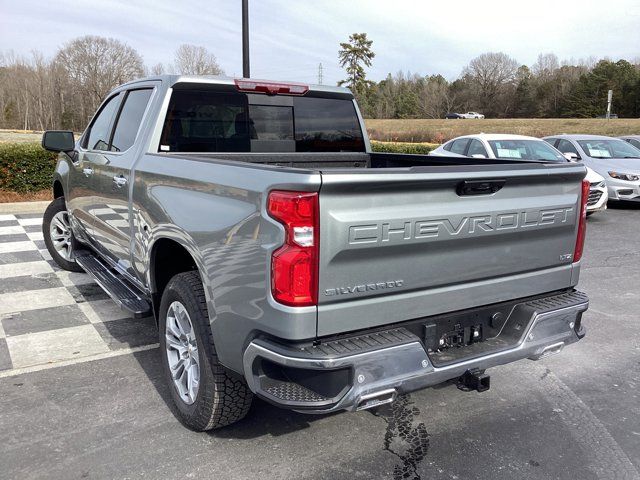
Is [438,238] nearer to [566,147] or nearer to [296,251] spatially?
[296,251]

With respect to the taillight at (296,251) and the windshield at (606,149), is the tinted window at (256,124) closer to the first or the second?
the taillight at (296,251)

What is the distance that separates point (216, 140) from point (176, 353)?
1.64 m

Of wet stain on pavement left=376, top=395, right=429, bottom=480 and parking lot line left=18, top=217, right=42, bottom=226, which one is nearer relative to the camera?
wet stain on pavement left=376, top=395, right=429, bottom=480

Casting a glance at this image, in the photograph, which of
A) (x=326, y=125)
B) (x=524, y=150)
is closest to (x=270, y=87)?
(x=326, y=125)

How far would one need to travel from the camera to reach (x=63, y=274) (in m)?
6.36

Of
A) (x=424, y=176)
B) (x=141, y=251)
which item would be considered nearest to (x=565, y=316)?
(x=424, y=176)

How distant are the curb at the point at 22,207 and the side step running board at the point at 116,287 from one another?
5851 millimetres

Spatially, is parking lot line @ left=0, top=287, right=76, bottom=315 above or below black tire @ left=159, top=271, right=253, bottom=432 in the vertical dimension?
below

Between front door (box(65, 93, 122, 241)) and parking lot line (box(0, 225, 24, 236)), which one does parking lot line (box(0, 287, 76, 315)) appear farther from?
parking lot line (box(0, 225, 24, 236))

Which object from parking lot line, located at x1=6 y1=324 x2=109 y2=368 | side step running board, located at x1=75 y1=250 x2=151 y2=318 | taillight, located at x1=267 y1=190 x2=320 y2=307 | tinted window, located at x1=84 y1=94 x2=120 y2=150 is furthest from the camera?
tinted window, located at x1=84 y1=94 x2=120 y2=150

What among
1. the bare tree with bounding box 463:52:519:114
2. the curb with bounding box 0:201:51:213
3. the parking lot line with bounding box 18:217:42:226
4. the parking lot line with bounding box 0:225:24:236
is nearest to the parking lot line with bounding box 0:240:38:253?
the parking lot line with bounding box 0:225:24:236

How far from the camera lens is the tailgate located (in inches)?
91.7

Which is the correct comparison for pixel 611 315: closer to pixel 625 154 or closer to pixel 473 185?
pixel 473 185

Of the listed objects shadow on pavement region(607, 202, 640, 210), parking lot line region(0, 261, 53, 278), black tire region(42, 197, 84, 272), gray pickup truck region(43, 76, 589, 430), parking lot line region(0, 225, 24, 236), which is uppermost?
gray pickup truck region(43, 76, 589, 430)
